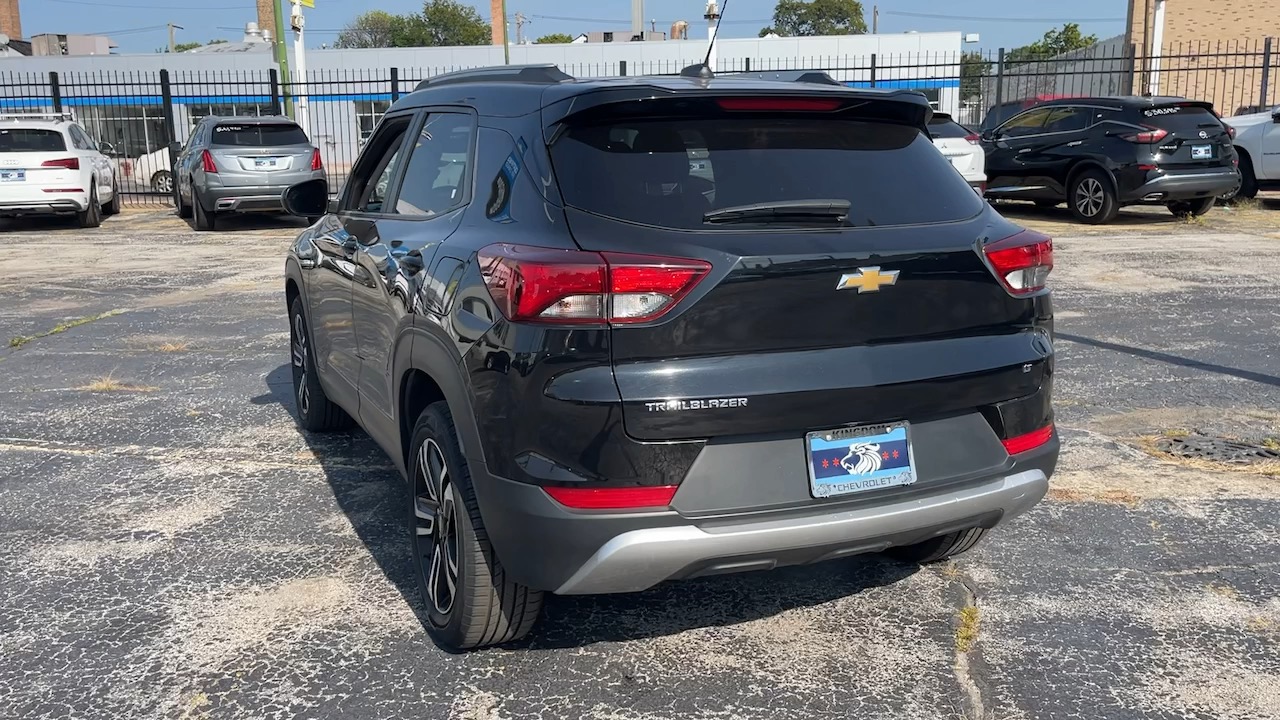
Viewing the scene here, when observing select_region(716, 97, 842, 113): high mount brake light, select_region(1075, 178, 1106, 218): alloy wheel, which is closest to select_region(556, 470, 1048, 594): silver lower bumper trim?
select_region(716, 97, 842, 113): high mount brake light

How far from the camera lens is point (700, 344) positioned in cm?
289

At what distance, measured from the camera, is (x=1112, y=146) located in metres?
14.6

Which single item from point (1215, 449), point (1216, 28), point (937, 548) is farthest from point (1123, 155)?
point (1216, 28)

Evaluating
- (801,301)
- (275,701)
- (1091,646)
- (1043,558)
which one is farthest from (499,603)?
(1043,558)

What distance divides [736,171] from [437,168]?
48.0 inches

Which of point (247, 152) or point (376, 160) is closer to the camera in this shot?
point (376, 160)

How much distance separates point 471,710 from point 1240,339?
6677 millimetres

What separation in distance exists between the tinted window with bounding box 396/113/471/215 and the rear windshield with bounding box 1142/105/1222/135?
12609 mm

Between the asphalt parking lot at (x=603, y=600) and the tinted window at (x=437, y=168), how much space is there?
1.32 meters

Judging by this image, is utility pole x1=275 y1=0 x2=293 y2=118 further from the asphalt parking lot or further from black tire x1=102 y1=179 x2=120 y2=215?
the asphalt parking lot

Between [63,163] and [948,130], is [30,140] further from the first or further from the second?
[948,130]

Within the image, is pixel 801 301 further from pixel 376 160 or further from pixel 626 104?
pixel 376 160

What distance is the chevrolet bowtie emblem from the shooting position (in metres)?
3.02

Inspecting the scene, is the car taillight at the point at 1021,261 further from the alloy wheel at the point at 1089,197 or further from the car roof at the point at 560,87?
the alloy wheel at the point at 1089,197
